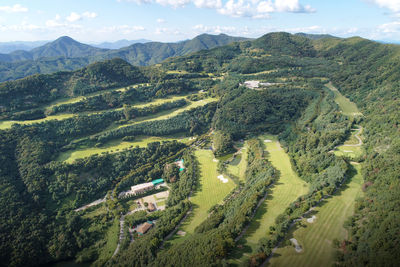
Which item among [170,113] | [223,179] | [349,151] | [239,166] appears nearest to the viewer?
[349,151]

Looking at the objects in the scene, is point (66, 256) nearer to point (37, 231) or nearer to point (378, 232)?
point (37, 231)

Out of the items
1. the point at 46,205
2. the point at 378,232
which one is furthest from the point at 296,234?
the point at 46,205

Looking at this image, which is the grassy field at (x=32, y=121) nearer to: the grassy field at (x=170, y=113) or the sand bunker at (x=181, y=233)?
the grassy field at (x=170, y=113)

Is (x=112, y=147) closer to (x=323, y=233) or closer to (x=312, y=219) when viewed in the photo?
(x=312, y=219)

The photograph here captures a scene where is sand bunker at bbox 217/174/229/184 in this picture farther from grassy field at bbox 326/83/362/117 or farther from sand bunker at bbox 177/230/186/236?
grassy field at bbox 326/83/362/117

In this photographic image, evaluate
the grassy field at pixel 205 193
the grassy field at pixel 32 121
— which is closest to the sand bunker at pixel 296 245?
the grassy field at pixel 205 193

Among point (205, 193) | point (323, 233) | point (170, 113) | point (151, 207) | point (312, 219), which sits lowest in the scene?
point (151, 207)

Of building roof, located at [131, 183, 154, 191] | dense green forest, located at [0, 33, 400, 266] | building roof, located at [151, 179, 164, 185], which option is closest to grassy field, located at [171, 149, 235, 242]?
dense green forest, located at [0, 33, 400, 266]

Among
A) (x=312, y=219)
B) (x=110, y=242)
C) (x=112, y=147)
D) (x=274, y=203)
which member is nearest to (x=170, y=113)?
(x=112, y=147)
